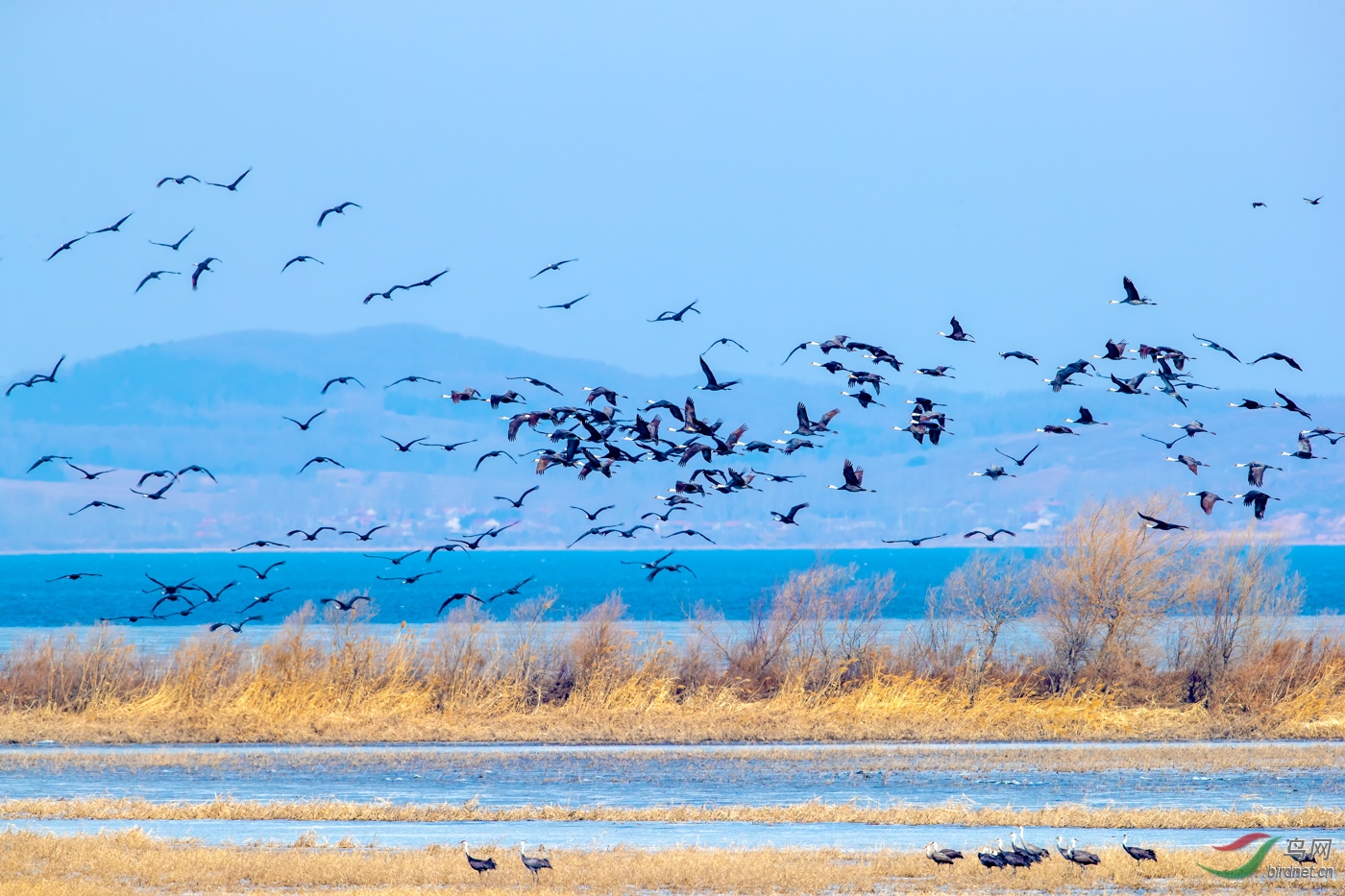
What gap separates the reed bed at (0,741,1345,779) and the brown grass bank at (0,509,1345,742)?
276 cm

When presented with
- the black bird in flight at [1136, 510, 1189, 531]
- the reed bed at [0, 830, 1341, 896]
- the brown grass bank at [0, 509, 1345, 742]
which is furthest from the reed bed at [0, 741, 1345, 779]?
the reed bed at [0, 830, 1341, 896]

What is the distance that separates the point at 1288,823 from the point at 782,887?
1164 centimetres

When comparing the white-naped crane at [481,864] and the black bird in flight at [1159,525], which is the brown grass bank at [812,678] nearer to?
the black bird in flight at [1159,525]

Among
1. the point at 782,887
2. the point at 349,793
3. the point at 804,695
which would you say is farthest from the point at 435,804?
the point at 804,695

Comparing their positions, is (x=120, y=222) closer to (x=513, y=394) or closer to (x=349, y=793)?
(x=513, y=394)

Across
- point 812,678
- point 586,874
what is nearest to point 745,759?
point 812,678

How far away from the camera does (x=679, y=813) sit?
31672 millimetres

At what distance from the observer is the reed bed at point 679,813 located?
30047 millimetres

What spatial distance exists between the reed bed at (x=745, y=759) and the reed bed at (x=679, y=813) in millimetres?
6926

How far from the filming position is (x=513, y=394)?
28.3 m

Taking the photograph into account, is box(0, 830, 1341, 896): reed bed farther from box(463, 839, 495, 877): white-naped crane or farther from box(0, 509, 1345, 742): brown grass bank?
box(0, 509, 1345, 742): brown grass bank

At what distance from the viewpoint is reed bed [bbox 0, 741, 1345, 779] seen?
39.8 metres

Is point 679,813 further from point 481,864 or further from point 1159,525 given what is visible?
point 1159,525

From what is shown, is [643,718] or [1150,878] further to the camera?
[643,718]
